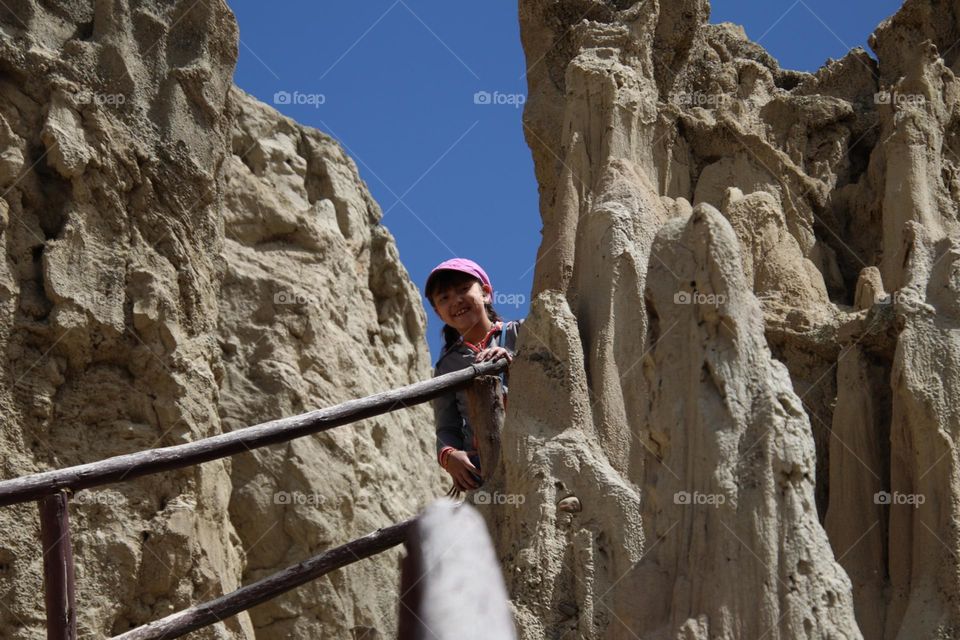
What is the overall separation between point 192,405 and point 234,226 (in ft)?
17.1

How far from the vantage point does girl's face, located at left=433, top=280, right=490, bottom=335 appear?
8.28 m

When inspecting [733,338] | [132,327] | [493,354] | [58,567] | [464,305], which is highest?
[132,327]

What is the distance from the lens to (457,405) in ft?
27.6

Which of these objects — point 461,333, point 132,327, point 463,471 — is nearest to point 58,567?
point 463,471

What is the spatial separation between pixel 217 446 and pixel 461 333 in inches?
55.1

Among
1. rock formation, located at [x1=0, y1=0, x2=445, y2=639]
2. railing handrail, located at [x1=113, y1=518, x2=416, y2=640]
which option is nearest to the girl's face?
railing handrail, located at [x1=113, y1=518, x2=416, y2=640]

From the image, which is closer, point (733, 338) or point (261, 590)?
point (733, 338)

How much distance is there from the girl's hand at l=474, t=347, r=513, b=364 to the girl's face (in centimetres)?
23

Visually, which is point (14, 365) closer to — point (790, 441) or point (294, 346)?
point (294, 346)

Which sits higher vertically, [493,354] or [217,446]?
[493,354]

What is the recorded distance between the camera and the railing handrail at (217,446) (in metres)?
7.60

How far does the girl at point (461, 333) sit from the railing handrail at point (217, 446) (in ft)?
0.77

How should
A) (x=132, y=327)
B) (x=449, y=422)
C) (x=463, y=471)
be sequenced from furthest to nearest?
(x=132, y=327), (x=449, y=422), (x=463, y=471)

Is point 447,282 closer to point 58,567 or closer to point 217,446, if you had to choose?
point 217,446
